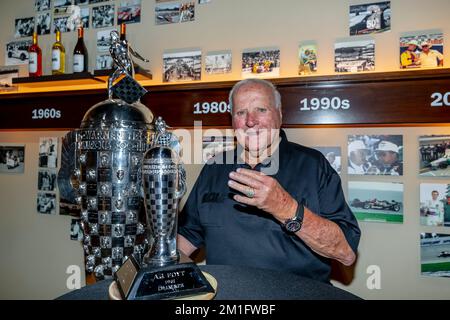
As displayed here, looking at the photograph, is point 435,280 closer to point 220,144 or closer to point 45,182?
point 220,144

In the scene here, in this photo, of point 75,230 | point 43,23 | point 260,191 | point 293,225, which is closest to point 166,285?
point 260,191

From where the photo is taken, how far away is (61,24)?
7.86 ft

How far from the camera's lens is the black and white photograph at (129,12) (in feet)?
7.26

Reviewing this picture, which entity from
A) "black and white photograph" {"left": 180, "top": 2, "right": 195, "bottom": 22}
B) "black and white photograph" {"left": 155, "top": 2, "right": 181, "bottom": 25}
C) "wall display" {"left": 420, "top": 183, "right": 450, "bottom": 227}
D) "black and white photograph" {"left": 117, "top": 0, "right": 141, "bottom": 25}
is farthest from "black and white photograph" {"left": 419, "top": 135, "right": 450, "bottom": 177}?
"black and white photograph" {"left": 117, "top": 0, "right": 141, "bottom": 25}

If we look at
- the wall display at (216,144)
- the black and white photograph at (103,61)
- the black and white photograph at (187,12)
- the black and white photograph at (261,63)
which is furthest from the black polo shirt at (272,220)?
the black and white photograph at (103,61)

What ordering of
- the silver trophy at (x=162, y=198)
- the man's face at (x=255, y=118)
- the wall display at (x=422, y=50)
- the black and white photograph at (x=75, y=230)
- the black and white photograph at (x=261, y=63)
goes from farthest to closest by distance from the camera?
the black and white photograph at (x=75, y=230)
the black and white photograph at (x=261, y=63)
the wall display at (x=422, y=50)
the man's face at (x=255, y=118)
the silver trophy at (x=162, y=198)

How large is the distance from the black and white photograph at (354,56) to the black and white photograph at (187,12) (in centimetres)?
93

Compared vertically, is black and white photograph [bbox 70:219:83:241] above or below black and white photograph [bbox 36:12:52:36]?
below

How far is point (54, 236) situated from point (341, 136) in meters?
2.13

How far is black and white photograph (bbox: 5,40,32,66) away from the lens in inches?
97.8

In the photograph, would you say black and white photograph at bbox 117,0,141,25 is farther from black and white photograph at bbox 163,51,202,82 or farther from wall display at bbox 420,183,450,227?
wall display at bbox 420,183,450,227

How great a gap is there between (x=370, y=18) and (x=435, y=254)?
4.21ft

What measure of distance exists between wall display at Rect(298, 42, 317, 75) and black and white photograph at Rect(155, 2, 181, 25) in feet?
2.79

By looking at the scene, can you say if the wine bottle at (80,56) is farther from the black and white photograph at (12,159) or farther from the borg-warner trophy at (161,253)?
the borg-warner trophy at (161,253)
